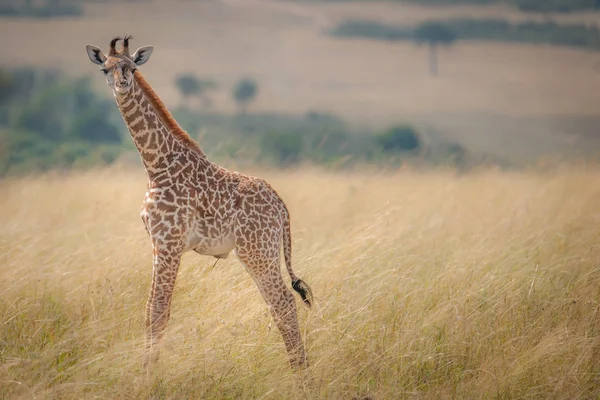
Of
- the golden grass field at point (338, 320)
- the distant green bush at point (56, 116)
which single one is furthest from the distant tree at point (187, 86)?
the golden grass field at point (338, 320)

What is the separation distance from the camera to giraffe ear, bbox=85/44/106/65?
732 centimetres

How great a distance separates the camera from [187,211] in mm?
7293

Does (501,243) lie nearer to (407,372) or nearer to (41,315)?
(407,372)

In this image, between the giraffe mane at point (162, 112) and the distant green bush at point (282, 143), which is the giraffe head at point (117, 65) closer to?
the giraffe mane at point (162, 112)

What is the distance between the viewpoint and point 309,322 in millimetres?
7902

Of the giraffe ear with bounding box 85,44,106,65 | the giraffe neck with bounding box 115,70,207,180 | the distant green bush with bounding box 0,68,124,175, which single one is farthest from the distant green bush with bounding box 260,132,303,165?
the giraffe ear with bounding box 85,44,106,65

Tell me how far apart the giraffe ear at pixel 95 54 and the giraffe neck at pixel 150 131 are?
32cm

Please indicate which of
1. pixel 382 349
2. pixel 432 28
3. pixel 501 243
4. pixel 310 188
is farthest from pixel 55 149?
pixel 432 28

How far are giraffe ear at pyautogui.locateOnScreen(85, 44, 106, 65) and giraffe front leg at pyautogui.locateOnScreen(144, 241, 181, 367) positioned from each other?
5.54ft

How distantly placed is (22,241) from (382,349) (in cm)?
570

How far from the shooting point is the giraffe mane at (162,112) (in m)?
7.54

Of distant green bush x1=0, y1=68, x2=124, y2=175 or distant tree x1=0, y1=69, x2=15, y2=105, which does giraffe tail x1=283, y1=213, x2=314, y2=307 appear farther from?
distant tree x1=0, y1=69, x2=15, y2=105

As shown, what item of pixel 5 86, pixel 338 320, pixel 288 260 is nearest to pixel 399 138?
pixel 5 86

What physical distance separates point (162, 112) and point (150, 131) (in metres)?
0.25
